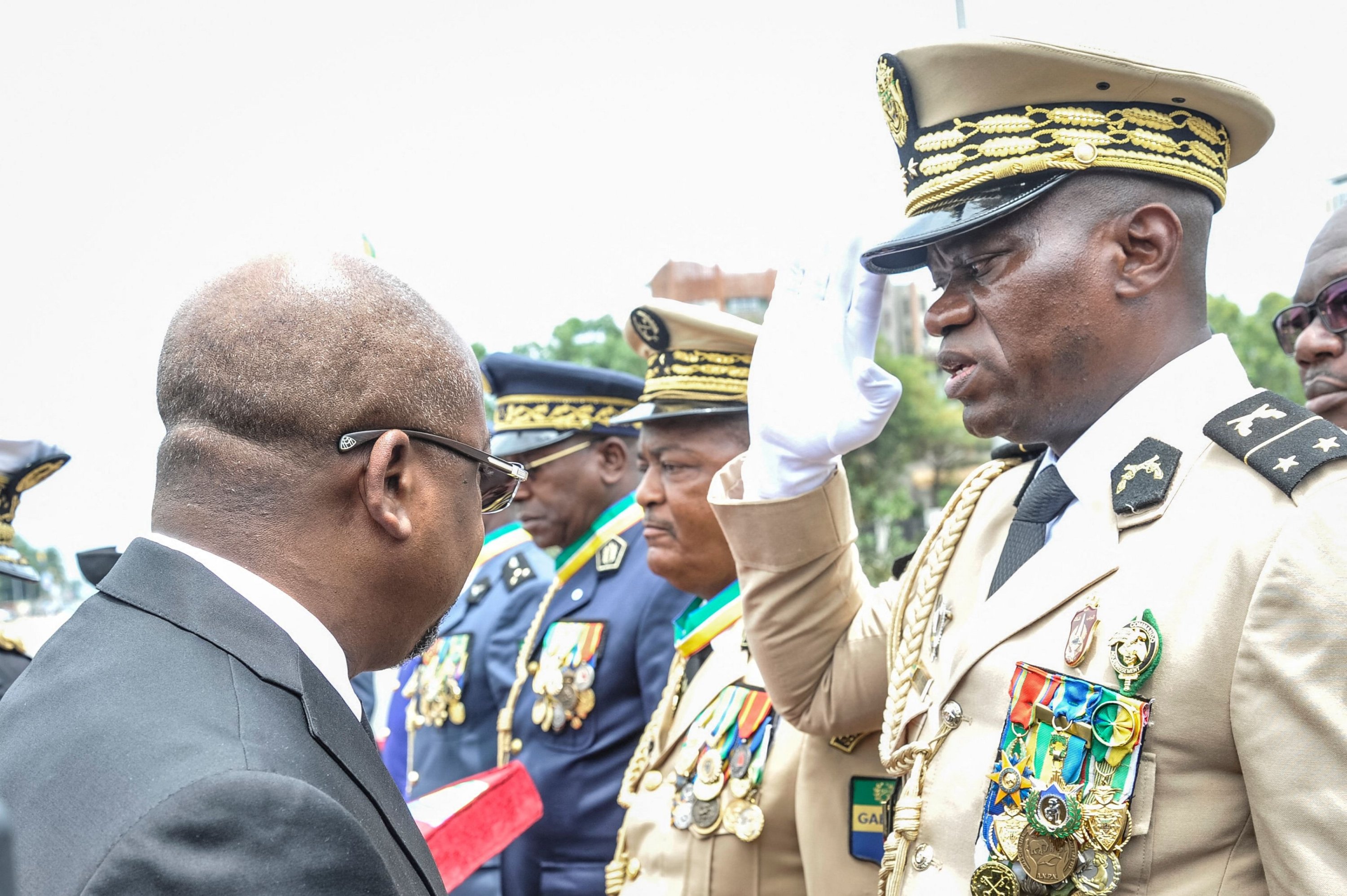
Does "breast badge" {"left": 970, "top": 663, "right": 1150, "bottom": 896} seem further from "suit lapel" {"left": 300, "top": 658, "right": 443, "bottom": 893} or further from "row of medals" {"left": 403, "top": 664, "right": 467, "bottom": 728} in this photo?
"row of medals" {"left": 403, "top": 664, "right": 467, "bottom": 728}

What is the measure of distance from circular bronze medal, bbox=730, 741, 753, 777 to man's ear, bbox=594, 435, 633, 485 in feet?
8.08

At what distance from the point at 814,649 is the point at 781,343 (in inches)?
29.6

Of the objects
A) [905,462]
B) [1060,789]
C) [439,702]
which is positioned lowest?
[905,462]

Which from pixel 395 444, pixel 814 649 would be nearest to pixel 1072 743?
pixel 814 649

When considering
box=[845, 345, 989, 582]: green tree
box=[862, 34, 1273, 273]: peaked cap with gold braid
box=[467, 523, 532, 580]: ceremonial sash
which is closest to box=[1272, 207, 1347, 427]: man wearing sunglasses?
box=[862, 34, 1273, 273]: peaked cap with gold braid

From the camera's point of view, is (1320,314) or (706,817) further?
(706,817)

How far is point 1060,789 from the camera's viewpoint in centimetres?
194

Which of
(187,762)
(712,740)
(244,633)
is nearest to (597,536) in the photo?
(712,740)

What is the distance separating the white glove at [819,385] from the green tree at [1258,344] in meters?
22.5

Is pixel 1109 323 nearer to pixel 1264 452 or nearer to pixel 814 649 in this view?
pixel 1264 452

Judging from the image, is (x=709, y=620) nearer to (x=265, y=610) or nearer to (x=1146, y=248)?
(x=1146, y=248)

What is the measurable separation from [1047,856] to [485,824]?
1643 mm

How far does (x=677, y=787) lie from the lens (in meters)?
3.48

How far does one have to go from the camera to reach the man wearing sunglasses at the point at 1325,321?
3.09m
